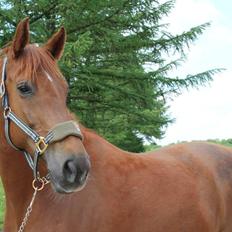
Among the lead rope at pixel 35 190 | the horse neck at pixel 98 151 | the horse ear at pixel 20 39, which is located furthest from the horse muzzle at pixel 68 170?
the horse ear at pixel 20 39

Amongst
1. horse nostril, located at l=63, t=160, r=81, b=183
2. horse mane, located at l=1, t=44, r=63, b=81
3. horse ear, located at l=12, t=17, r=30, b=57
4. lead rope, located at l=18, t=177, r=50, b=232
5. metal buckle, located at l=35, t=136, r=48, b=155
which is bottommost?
lead rope, located at l=18, t=177, r=50, b=232

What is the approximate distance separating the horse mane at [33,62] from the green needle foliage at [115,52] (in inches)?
261

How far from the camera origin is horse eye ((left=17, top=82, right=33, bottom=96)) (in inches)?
130

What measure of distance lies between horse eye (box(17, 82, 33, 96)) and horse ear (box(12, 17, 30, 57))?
0.29 metres

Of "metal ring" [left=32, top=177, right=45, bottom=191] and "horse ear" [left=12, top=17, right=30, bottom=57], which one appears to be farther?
"metal ring" [left=32, top=177, right=45, bottom=191]

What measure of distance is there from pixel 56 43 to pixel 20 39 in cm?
36

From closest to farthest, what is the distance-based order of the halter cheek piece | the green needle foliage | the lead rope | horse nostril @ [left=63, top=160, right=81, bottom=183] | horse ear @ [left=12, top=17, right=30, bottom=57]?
horse nostril @ [left=63, top=160, right=81, bottom=183]
the halter cheek piece
horse ear @ [left=12, top=17, right=30, bottom=57]
the lead rope
the green needle foliage

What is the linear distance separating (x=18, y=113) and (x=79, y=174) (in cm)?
64

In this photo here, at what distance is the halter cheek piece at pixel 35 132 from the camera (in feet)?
10.5

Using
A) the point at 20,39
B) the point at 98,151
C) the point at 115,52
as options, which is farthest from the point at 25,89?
the point at 115,52

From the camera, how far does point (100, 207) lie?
146 inches

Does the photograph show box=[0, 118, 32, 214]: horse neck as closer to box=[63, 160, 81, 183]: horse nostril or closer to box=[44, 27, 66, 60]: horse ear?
box=[63, 160, 81, 183]: horse nostril

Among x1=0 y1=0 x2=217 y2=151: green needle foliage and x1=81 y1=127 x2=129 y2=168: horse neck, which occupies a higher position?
x1=0 y1=0 x2=217 y2=151: green needle foliage

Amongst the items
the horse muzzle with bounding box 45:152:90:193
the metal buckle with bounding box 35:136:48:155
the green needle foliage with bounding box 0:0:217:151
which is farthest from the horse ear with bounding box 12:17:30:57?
the green needle foliage with bounding box 0:0:217:151
